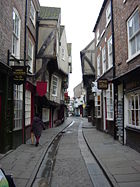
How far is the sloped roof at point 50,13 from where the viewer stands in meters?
17.2

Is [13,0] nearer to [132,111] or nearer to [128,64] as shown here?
[128,64]

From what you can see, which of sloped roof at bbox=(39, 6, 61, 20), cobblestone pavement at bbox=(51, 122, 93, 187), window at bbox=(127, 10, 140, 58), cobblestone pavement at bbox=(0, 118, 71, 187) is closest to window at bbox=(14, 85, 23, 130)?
cobblestone pavement at bbox=(0, 118, 71, 187)

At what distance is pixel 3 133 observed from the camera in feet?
26.2

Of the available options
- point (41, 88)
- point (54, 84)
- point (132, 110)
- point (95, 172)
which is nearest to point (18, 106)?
point (41, 88)

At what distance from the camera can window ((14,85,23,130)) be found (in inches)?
379

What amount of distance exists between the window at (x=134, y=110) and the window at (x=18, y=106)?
514cm

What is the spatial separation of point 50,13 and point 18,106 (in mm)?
11397

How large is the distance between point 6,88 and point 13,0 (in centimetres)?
401

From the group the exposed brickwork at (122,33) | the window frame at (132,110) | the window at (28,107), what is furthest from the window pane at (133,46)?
the window at (28,107)

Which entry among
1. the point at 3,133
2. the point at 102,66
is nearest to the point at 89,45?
the point at 102,66

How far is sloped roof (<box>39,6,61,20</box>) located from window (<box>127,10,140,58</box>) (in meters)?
8.90

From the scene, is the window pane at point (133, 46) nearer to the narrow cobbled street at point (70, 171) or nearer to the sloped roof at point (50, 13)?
the narrow cobbled street at point (70, 171)

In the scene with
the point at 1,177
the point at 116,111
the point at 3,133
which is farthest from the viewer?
the point at 116,111

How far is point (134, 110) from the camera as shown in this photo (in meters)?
9.08
